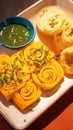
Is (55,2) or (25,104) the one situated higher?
(55,2)

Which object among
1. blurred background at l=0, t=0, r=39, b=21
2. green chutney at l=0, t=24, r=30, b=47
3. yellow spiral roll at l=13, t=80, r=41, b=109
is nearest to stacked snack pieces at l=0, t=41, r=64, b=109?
yellow spiral roll at l=13, t=80, r=41, b=109

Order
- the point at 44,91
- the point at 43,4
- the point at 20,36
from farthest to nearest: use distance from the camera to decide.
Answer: the point at 43,4 → the point at 20,36 → the point at 44,91

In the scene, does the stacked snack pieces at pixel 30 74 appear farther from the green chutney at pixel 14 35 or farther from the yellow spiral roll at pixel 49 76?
the green chutney at pixel 14 35

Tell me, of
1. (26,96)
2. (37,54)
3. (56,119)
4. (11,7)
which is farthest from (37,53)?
(11,7)

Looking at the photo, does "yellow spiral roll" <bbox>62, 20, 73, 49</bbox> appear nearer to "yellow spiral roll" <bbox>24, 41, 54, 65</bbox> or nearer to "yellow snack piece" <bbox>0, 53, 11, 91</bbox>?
"yellow spiral roll" <bbox>24, 41, 54, 65</bbox>

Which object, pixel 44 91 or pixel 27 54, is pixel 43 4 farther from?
pixel 44 91

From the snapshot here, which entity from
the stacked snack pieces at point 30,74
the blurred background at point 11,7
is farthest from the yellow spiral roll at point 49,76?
the blurred background at point 11,7

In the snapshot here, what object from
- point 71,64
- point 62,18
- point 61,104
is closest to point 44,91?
point 61,104
